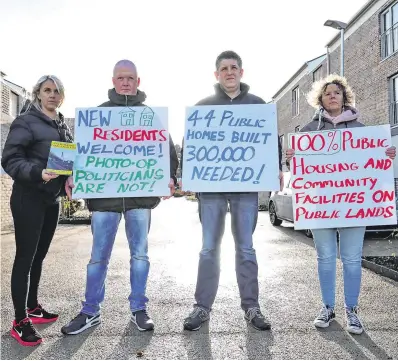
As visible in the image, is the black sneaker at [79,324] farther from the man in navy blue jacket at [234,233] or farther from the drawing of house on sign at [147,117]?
the drawing of house on sign at [147,117]

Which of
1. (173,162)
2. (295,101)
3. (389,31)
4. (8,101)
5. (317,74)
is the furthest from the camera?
(295,101)

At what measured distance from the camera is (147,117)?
3.78 m

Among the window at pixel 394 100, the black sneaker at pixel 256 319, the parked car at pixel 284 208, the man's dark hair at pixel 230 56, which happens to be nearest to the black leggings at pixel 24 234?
the black sneaker at pixel 256 319

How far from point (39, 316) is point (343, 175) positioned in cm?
299

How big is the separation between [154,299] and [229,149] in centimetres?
192

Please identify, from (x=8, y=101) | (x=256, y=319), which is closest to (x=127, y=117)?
(x=256, y=319)

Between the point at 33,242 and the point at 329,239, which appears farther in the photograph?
the point at 329,239

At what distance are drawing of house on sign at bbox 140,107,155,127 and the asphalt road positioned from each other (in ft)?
5.75

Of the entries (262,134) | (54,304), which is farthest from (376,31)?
(54,304)

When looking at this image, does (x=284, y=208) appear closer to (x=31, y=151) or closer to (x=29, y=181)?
(x=31, y=151)

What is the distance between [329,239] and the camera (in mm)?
3721

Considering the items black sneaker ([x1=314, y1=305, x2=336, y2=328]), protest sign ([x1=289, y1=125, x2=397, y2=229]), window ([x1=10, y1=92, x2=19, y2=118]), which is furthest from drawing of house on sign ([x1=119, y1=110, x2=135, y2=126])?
window ([x1=10, y1=92, x2=19, y2=118])

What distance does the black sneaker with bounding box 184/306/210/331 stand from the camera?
3543 mm

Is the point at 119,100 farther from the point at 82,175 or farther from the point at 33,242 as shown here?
the point at 33,242
